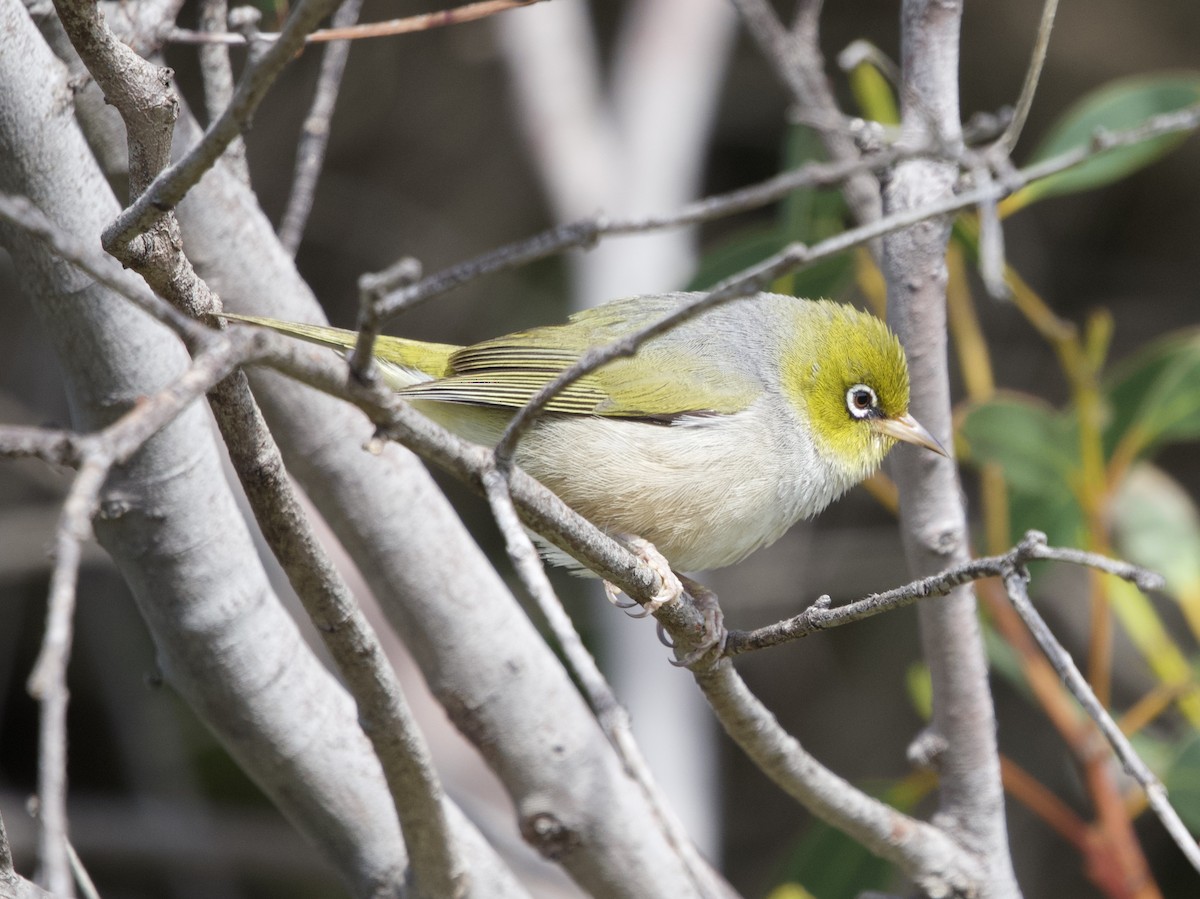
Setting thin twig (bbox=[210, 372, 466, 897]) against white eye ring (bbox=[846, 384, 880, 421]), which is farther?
white eye ring (bbox=[846, 384, 880, 421])

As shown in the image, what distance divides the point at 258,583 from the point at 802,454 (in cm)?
141

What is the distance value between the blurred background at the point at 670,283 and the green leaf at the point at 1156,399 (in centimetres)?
238

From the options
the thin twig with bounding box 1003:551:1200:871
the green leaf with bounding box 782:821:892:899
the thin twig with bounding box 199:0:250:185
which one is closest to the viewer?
the thin twig with bounding box 1003:551:1200:871

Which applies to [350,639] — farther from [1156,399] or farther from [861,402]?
[1156,399]

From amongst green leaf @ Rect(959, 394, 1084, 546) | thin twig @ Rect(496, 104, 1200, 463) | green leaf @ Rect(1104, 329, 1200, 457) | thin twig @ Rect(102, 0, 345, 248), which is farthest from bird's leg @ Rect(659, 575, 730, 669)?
green leaf @ Rect(1104, 329, 1200, 457)

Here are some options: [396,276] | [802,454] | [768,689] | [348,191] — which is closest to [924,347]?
[802,454]

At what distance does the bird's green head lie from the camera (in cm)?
310

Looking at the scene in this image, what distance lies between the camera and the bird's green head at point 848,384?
310cm

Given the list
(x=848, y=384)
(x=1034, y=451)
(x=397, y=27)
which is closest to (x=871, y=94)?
(x=848, y=384)

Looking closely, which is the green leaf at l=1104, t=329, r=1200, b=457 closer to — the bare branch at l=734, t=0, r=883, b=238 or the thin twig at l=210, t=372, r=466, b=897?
the bare branch at l=734, t=0, r=883, b=238

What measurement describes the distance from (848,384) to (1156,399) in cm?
88

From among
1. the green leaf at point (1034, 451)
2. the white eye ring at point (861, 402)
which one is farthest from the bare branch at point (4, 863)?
the green leaf at point (1034, 451)

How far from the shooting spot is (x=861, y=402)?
10.3 feet

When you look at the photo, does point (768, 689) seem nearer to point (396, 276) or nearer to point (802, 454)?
point (802, 454)
